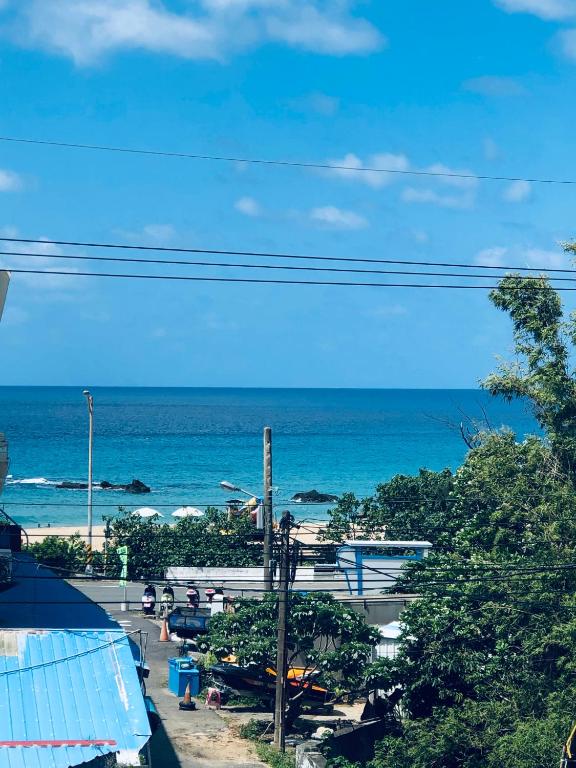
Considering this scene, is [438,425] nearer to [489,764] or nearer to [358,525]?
[358,525]

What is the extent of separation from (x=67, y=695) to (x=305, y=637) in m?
7.45

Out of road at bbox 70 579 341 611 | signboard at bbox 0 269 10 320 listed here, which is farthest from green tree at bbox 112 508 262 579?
signboard at bbox 0 269 10 320

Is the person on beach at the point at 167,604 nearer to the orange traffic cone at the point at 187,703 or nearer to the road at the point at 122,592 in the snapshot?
the road at the point at 122,592

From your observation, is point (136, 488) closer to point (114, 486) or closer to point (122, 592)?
point (114, 486)

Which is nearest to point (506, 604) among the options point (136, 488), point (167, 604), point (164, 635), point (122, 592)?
point (164, 635)

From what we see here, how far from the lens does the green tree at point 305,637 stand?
21.3 metres

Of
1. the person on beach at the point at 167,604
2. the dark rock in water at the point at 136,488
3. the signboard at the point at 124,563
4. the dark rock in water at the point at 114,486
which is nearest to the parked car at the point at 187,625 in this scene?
the person on beach at the point at 167,604

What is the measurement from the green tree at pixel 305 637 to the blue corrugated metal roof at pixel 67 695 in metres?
5.55

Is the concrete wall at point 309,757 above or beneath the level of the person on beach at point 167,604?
beneath

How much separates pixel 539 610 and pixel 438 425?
160462mm

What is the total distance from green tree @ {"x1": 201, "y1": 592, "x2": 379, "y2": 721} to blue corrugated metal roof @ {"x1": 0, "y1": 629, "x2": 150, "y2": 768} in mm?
5547

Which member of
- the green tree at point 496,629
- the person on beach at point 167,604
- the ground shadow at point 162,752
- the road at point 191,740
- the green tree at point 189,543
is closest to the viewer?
the green tree at point 496,629

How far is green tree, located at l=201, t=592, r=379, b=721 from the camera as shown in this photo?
21312mm

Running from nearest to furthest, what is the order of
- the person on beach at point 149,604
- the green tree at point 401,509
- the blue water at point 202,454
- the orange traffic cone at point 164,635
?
the orange traffic cone at point 164,635 → the person on beach at point 149,604 → the green tree at point 401,509 → the blue water at point 202,454
